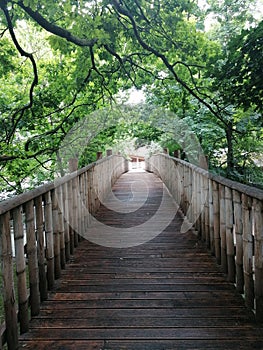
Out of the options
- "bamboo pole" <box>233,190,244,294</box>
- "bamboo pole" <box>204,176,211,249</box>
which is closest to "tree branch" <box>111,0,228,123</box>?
"bamboo pole" <box>204,176,211,249</box>

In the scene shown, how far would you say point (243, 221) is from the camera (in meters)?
2.39

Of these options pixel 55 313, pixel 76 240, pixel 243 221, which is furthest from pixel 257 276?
pixel 76 240

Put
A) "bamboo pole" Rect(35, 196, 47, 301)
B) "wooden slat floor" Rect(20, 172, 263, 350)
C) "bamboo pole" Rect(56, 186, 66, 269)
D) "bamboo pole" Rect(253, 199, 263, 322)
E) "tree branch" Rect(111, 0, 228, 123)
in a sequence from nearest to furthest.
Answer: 1. "wooden slat floor" Rect(20, 172, 263, 350)
2. "bamboo pole" Rect(253, 199, 263, 322)
3. "bamboo pole" Rect(35, 196, 47, 301)
4. "bamboo pole" Rect(56, 186, 66, 269)
5. "tree branch" Rect(111, 0, 228, 123)

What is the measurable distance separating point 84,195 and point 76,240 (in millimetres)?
753

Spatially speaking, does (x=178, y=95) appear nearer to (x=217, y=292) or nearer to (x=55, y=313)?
(x=217, y=292)

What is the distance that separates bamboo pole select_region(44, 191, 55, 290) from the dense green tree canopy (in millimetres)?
1963

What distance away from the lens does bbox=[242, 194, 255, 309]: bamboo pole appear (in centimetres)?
232

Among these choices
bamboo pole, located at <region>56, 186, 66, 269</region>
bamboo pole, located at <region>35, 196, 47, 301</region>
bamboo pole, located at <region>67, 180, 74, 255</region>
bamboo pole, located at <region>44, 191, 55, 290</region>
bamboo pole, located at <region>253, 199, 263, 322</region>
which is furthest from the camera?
bamboo pole, located at <region>67, 180, 74, 255</region>

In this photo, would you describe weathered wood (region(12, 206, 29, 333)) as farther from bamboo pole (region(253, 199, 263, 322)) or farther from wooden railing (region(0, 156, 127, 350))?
bamboo pole (region(253, 199, 263, 322))

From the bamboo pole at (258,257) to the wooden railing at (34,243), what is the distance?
1473mm

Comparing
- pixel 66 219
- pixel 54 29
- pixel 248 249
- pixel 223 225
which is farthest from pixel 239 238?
pixel 54 29

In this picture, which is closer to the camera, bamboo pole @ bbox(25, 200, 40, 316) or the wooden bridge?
the wooden bridge

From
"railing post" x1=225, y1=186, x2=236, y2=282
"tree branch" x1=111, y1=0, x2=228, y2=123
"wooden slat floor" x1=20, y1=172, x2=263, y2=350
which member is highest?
"tree branch" x1=111, y1=0, x2=228, y2=123

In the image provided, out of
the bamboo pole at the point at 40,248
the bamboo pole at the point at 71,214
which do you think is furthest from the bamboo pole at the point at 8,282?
the bamboo pole at the point at 71,214
